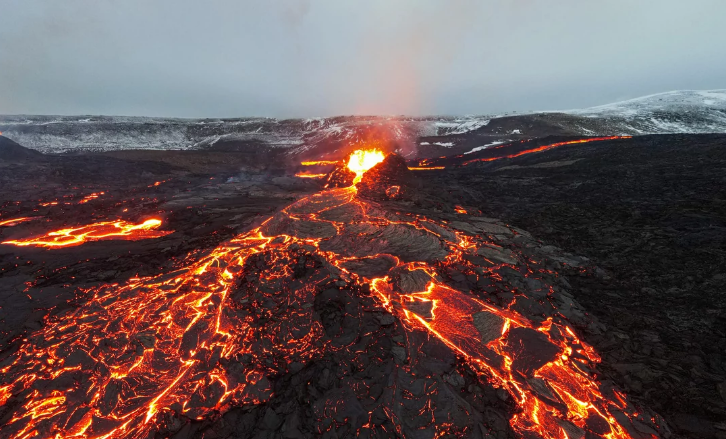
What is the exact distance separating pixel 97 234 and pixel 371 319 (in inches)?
593

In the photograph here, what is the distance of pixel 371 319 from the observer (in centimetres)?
829

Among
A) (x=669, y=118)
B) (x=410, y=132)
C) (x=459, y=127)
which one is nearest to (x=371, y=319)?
(x=410, y=132)

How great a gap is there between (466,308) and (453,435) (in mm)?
4153

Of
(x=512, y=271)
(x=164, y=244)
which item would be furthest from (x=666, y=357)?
(x=164, y=244)

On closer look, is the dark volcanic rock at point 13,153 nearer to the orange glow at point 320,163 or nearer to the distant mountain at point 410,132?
the distant mountain at point 410,132

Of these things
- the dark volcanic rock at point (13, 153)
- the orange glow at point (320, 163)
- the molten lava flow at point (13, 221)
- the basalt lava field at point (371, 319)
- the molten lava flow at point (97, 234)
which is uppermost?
the dark volcanic rock at point (13, 153)

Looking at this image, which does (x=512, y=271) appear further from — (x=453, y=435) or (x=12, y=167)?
(x=12, y=167)

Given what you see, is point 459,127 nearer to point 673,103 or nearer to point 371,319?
point 673,103

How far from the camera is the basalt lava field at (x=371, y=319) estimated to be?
5.72 m

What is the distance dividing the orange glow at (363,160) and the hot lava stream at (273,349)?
18.9 meters

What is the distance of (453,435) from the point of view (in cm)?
528

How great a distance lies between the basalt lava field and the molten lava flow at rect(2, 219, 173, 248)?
14cm

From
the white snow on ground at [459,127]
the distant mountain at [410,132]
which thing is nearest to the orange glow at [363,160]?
the distant mountain at [410,132]

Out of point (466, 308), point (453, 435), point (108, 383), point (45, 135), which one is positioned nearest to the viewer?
point (453, 435)
